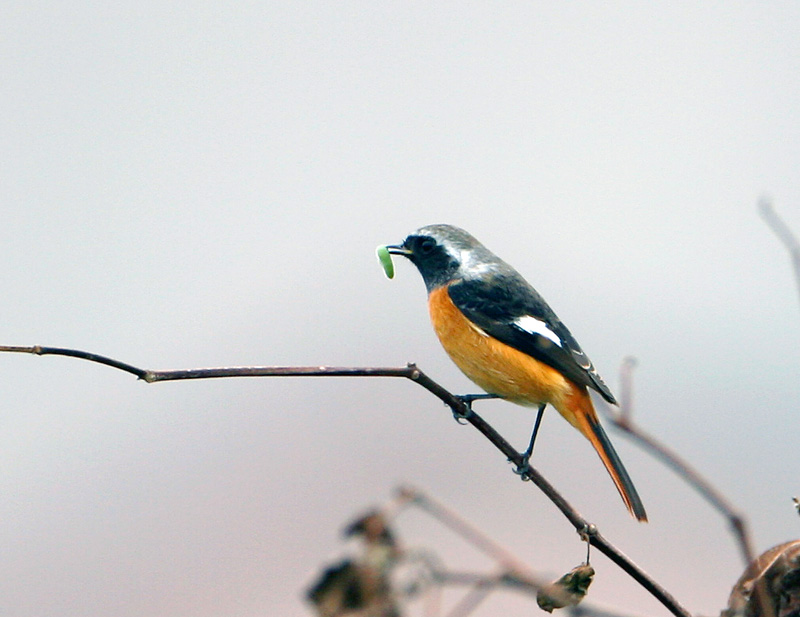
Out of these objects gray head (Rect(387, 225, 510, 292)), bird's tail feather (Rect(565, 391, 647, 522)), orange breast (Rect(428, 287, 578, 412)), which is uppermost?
gray head (Rect(387, 225, 510, 292))

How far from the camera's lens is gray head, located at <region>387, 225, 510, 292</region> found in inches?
188

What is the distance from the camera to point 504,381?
13.9 feet

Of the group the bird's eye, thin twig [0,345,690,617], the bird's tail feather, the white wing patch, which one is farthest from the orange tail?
thin twig [0,345,690,617]

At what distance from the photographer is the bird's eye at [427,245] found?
191 inches

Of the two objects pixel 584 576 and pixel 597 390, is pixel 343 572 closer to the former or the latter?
pixel 584 576

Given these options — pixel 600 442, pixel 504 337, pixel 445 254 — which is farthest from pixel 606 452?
pixel 445 254

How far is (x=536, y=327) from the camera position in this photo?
4.44 m

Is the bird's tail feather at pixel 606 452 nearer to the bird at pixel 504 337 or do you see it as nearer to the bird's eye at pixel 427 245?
the bird at pixel 504 337

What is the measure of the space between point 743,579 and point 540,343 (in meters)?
2.49

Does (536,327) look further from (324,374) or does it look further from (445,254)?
(324,374)

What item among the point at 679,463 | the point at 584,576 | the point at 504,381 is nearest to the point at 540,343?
the point at 504,381

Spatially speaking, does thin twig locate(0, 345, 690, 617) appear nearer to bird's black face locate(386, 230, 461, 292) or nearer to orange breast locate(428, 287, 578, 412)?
orange breast locate(428, 287, 578, 412)

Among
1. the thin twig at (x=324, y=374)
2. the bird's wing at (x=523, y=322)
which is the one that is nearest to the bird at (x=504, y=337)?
the bird's wing at (x=523, y=322)

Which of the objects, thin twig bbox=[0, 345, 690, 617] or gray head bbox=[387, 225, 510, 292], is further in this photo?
gray head bbox=[387, 225, 510, 292]
